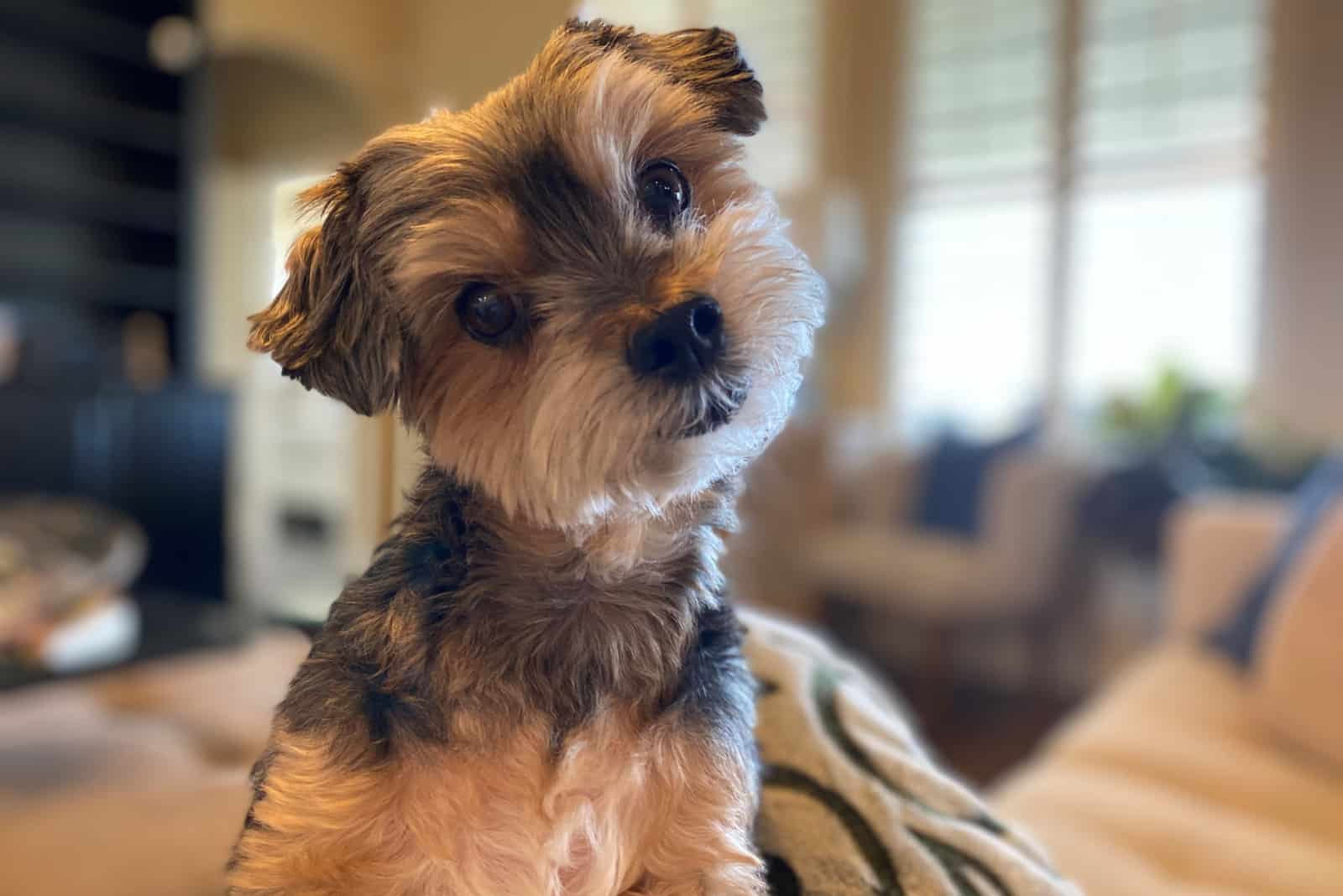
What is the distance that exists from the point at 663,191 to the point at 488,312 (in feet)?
0.40

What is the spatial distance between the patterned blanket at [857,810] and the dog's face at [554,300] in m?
0.26

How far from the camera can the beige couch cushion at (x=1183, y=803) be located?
1.16 meters

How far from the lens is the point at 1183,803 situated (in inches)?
54.6

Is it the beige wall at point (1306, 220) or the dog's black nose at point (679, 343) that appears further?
the beige wall at point (1306, 220)

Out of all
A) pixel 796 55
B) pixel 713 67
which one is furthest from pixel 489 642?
pixel 796 55

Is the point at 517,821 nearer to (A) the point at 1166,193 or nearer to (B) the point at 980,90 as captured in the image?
(A) the point at 1166,193

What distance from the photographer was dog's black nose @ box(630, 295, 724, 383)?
0.46 metres

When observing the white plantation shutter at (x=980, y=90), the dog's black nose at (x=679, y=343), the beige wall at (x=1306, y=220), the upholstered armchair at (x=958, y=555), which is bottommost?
the upholstered armchair at (x=958, y=555)

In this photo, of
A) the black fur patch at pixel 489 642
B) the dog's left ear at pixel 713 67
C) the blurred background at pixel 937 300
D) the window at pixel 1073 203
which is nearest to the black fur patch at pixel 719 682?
the black fur patch at pixel 489 642

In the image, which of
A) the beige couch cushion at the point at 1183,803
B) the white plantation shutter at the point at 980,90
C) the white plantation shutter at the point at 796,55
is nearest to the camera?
the beige couch cushion at the point at 1183,803

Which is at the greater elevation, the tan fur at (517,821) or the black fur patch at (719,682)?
the black fur patch at (719,682)

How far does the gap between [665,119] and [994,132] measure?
172 inches

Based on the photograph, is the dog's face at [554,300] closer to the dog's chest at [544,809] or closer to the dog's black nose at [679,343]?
the dog's black nose at [679,343]

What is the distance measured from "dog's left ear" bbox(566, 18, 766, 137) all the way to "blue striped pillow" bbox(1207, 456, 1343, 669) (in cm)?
178
